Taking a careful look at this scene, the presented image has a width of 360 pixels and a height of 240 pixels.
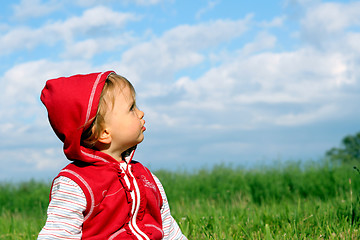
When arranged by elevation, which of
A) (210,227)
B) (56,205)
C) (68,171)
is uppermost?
(68,171)

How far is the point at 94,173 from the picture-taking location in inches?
130

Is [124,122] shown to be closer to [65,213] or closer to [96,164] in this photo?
[96,164]

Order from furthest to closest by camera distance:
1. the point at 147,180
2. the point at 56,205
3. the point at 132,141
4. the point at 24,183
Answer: the point at 24,183, the point at 147,180, the point at 132,141, the point at 56,205

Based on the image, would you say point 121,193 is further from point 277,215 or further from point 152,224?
point 277,215

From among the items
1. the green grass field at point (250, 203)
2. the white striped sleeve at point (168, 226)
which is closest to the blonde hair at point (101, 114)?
the white striped sleeve at point (168, 226)

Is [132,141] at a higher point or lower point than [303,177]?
higher

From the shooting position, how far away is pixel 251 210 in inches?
217

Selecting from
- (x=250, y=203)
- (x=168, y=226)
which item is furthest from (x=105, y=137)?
(x=250, y=203)

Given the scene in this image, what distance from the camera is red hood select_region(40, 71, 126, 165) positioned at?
3211 mm

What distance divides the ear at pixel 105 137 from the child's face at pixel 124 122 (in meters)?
0.02

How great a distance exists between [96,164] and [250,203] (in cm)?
438

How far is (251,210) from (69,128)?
314cm

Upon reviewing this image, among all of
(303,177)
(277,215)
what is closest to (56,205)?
(277,215)

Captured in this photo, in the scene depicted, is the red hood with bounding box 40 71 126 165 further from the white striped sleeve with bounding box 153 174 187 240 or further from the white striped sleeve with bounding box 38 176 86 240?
the white striped sleeve with bounding box 153 174 187 240
